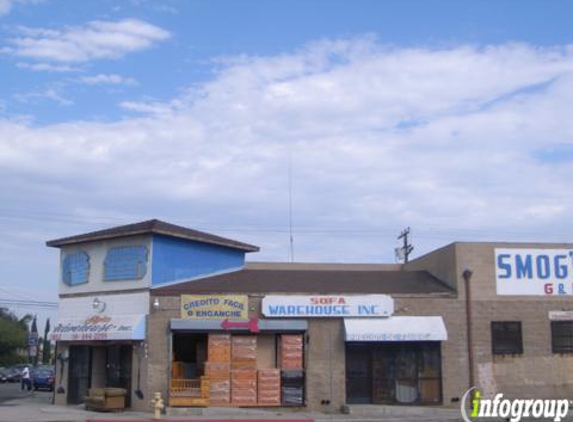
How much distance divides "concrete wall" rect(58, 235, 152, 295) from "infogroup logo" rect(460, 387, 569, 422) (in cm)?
1118

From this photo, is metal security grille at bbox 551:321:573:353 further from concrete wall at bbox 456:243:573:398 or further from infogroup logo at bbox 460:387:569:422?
infogroup logo at bbox 460:387:569:422

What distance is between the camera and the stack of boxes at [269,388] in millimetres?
26594

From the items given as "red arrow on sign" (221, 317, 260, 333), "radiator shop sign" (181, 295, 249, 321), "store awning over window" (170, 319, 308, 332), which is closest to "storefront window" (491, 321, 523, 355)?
"store awning over window" (170, 319, 308, 332)

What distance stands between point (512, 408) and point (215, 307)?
9831 millimetres

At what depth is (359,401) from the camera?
27.2m

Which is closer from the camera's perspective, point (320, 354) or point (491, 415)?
point (491, 415)

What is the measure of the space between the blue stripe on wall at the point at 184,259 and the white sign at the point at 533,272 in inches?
390

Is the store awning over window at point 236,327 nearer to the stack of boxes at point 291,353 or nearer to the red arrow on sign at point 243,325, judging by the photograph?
the red arrow on sign at point 243,325

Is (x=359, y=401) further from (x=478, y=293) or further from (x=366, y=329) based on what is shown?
(x=478, y=293)

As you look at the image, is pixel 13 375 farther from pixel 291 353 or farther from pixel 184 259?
pixel 291 353

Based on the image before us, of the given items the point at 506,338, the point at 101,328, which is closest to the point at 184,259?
the point at 101,328

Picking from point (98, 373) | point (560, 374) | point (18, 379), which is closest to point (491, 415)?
point (560, 374)

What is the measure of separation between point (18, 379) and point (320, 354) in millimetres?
38377

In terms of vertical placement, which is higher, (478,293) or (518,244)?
(518,244)
